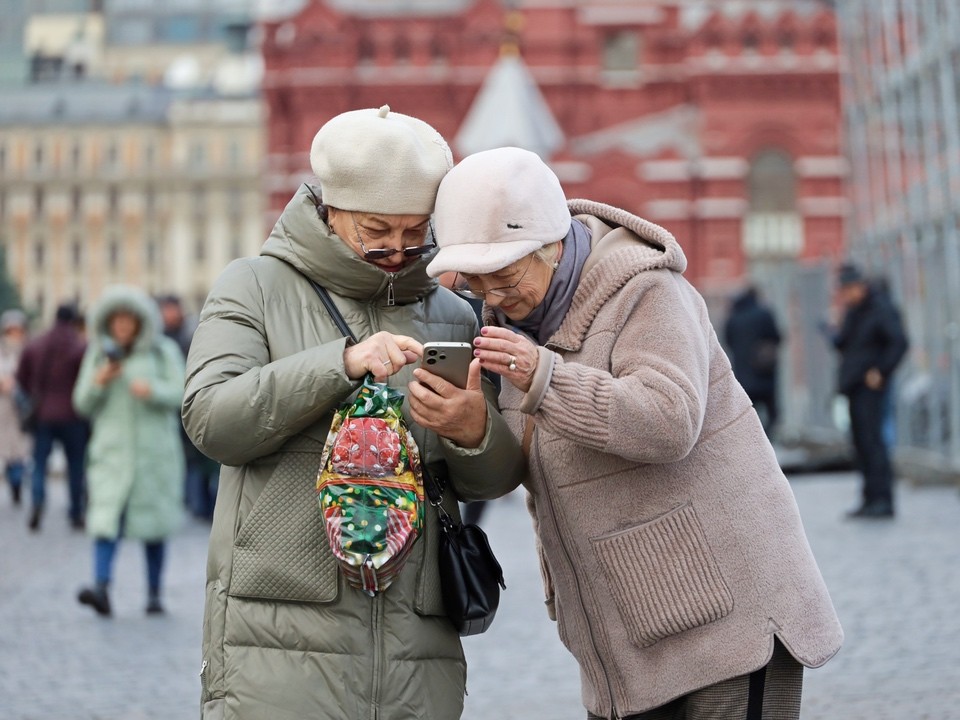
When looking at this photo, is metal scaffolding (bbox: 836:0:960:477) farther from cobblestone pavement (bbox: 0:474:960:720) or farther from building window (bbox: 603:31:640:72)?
building window (bbox: 603:31:640:72)

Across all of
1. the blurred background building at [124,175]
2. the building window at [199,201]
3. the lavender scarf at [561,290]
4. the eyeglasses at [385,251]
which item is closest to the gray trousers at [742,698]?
the lavender scarf at [561,290]

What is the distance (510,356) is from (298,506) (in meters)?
0.50

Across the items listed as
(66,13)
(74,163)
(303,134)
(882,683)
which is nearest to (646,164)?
(303,134)

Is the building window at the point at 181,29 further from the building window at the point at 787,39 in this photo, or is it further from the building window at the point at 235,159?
the building window at the point at 787,39

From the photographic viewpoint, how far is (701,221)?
137 feet

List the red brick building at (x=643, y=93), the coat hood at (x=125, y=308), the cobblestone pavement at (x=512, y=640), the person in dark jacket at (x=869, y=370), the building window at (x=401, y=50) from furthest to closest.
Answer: the building window at (x=401, y=50) < the red brick building at (x=643, y=93) < the person in dark jacket at (x=869, y=370) < the coat hood at (x=125, y=308) < the cobblestone pavement at (x=512, y=640)

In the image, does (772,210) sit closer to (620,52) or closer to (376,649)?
(620,52)

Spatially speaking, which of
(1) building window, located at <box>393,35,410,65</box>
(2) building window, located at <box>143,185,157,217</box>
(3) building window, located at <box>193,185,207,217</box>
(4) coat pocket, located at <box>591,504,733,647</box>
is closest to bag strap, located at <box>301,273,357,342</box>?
(4) coat pocket, located at <box>591,504,733,647</box>

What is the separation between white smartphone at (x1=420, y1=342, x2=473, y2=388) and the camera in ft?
9.89

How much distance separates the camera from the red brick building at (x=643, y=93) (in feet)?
135

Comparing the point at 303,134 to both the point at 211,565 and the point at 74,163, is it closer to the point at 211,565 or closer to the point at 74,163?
the point at 211,565

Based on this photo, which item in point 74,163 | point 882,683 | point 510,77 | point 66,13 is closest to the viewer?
point 882,683

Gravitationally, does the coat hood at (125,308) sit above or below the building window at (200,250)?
below

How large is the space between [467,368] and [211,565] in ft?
2.07
